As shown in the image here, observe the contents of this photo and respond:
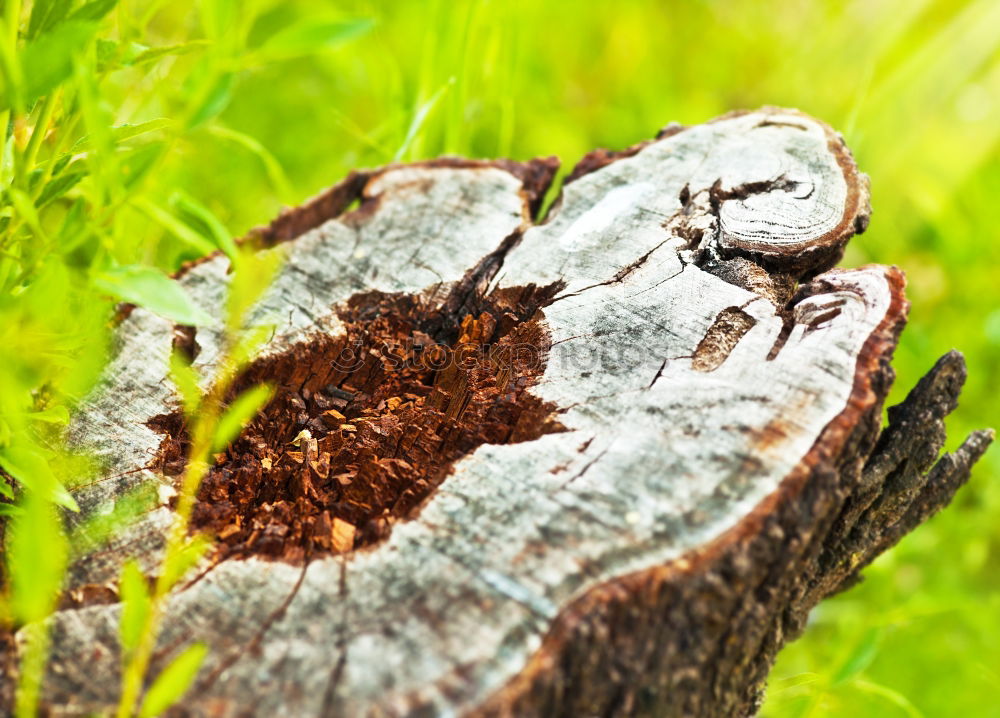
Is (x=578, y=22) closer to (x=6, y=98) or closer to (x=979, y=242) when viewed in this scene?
(x=979, y=242)

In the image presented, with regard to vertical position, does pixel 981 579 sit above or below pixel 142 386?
below

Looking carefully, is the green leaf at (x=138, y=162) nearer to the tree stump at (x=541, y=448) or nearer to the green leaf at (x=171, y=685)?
the tree stump at (x=541, y=448)

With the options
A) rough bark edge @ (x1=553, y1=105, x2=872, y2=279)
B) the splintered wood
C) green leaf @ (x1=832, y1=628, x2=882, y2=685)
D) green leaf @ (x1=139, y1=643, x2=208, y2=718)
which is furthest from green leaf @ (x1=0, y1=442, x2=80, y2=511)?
green leaf @ (x1=832, y1=628, x2=882, y2=685)

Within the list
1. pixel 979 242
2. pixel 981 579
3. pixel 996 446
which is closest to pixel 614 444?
pixel 996 446

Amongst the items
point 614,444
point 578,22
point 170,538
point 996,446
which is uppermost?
point 578,22

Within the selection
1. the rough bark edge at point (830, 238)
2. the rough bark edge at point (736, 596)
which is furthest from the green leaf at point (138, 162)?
the rough bark edge at point (830, 238)

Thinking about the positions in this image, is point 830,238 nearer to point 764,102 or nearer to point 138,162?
point 138,162
